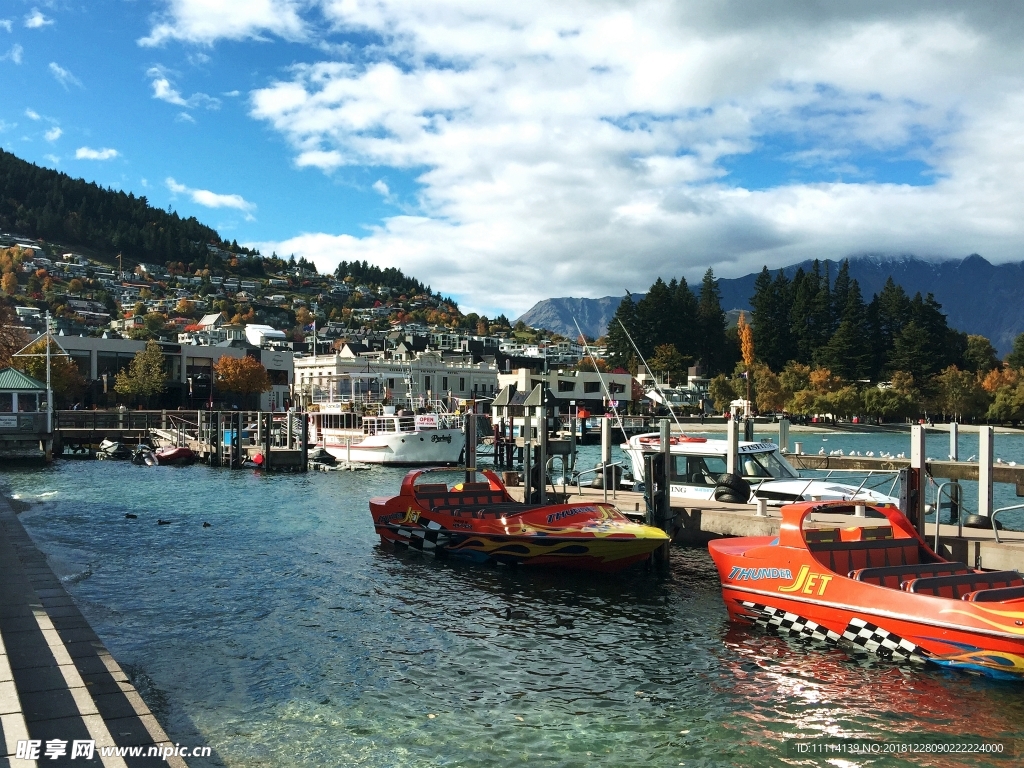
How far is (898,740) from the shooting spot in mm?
9891

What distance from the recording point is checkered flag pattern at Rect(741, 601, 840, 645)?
43.3 ft

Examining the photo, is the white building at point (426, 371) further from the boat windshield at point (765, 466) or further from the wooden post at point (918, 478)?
the wooden post at point (918, 478)

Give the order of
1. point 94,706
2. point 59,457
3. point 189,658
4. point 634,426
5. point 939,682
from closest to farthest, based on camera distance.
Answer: point 94,706 → point 939,682 → point 189,658 → point 59,457 → point 634,426

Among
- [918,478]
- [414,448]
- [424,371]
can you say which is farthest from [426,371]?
[918,478]

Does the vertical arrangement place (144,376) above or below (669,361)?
below

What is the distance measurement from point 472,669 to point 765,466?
14397 mm

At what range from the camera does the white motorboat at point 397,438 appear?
52719 mm

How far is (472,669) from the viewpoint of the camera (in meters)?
12.4

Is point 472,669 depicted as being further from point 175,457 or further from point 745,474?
point 175,457

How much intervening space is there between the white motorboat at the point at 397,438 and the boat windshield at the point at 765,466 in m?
31.0

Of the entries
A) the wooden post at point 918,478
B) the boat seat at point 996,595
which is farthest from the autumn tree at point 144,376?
the boat seat at point 996,595

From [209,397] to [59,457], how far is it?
4515cm

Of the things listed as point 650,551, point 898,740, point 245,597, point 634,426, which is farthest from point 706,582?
point 634,426

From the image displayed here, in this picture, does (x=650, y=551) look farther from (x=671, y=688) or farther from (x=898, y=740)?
(x=898, y=740)
